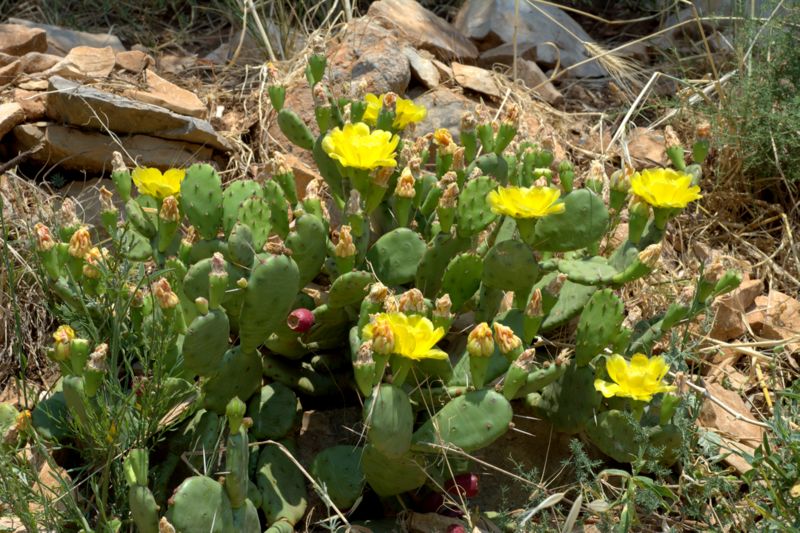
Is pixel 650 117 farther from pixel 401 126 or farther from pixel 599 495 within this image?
pixel 599 495

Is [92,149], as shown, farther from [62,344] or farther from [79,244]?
[62,344]

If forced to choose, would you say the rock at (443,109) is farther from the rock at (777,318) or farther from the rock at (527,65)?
the rock at (777,318)

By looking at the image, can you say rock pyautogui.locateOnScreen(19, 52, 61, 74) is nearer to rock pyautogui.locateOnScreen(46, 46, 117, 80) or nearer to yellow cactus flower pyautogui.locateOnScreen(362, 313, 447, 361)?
rock pyautogui.locateOnScreen(46, 46, 117, 80)

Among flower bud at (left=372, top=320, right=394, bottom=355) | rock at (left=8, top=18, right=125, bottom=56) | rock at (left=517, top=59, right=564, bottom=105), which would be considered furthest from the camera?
rock at (left=517, top=59, right=564, bottom=105)

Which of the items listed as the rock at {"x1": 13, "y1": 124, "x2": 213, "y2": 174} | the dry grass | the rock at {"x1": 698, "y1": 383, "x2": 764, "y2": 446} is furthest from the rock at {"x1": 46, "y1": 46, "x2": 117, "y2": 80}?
the rock at {"x1": 698, "y1": 383, "x2": 764, "y2": 446}

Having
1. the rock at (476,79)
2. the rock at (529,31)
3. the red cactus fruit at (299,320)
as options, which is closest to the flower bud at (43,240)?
the red cactus fruit at (299,320)

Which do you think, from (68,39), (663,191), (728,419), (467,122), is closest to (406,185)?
(467,122)
